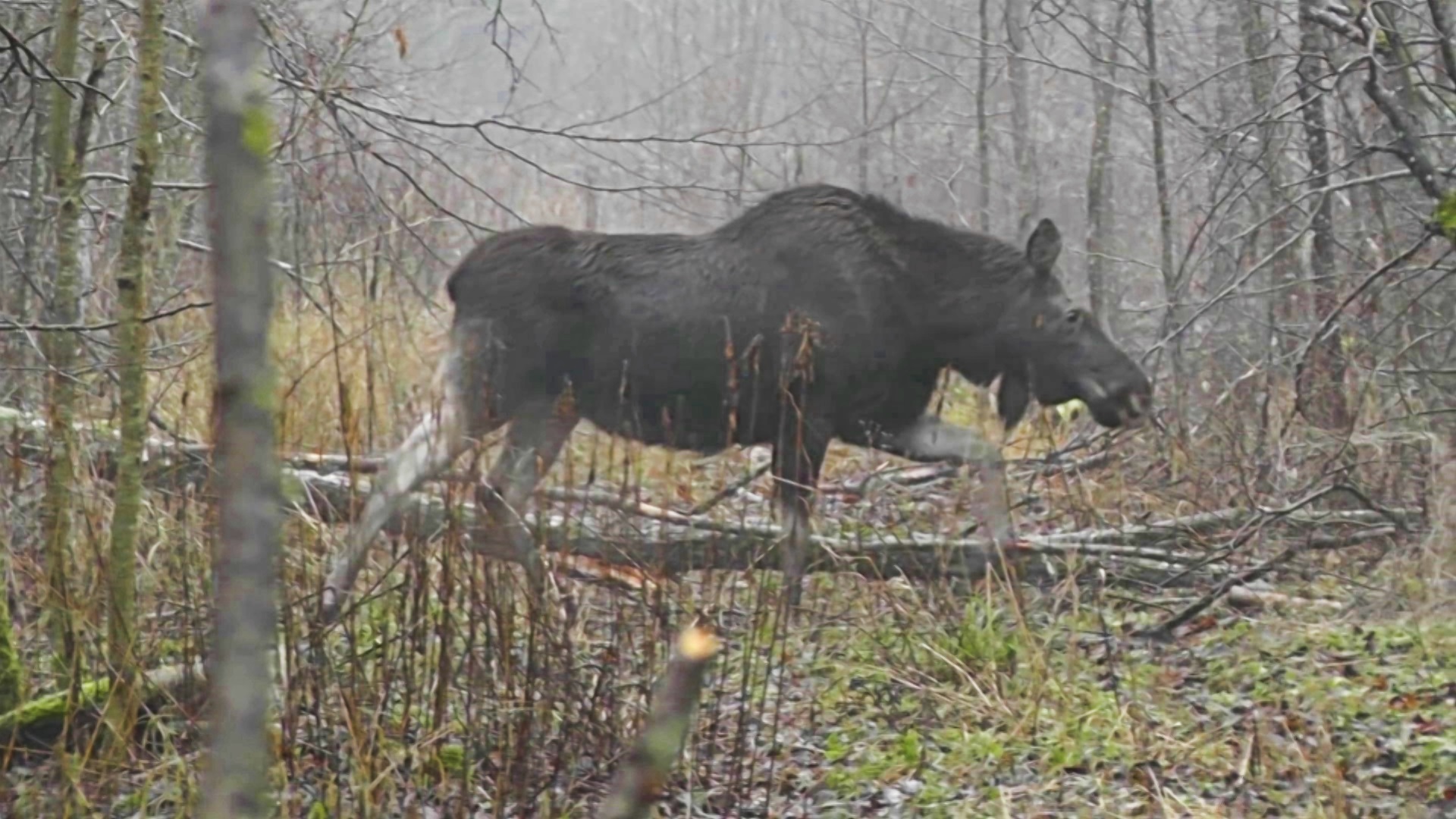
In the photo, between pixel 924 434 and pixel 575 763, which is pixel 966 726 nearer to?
pixel 575 763

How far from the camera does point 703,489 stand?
10.9 metres

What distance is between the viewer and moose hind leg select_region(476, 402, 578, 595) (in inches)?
197

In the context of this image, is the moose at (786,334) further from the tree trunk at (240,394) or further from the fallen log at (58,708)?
the tree trunk at (240,394)

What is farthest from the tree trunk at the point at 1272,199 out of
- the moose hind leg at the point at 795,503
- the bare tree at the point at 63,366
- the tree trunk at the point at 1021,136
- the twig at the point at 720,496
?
the bare tree at the point at 63,366

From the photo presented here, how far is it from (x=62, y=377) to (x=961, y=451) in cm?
444

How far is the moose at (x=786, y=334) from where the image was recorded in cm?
846

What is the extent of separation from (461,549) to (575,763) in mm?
739

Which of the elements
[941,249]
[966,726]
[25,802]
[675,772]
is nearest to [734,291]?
[941,249]

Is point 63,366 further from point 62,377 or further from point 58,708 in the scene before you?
point 58,708

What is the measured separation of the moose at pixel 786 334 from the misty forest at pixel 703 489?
0.08 feet

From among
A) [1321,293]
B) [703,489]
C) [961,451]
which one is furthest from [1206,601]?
[703,489]

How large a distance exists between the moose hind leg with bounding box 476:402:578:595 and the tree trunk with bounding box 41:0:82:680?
1.15 metres

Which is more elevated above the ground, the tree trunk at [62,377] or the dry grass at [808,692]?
the tree trunk at [62,377]

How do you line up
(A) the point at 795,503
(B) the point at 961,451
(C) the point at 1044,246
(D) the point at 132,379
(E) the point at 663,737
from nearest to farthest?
(E) the point at 663,737 → (D) the point at 132,379 → (A) the point at 795,503 → (B) the point at 961,451 → (C) the point at 1044,246
